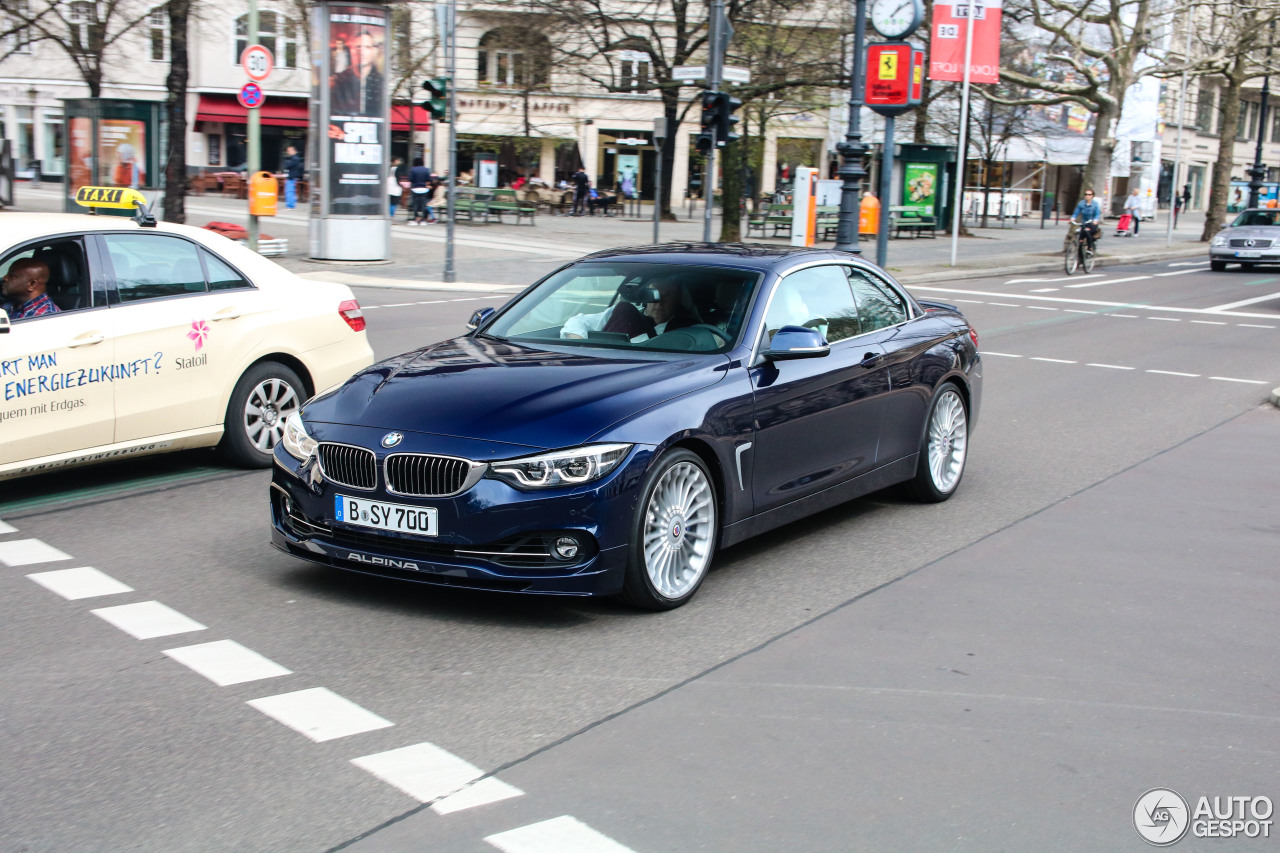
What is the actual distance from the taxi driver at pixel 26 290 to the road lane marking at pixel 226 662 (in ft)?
9.25

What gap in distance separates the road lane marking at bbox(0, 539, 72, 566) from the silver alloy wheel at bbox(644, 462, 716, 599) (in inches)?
109

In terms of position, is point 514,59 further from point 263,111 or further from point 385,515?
point 385,515

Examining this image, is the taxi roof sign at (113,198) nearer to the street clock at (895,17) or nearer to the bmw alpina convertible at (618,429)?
the bmw alpina convertible at (618,429)

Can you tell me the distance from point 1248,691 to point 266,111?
5458 cm

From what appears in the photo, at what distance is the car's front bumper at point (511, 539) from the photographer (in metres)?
5.06

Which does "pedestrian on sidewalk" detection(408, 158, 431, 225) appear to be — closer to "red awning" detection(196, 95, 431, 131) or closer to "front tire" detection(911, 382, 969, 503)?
"red awning" detection(196, 95, 431, 131)

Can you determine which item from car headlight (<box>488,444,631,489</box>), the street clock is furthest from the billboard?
car headlight (<box>488,444,631,489</box>)

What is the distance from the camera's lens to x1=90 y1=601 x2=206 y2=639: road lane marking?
514cm

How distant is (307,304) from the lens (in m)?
8.30

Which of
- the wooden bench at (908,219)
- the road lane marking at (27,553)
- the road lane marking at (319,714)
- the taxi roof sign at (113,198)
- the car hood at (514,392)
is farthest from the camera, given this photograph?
the wooden bench at (908,219)

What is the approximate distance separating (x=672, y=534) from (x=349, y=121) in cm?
1860

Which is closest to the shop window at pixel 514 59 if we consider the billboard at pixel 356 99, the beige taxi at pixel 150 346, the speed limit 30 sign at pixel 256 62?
the speed limit 30 sign at pixel 256 62

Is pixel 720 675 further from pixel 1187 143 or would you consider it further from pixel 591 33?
pixel 1187 143

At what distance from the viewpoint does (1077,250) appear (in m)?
29.3
